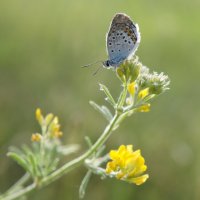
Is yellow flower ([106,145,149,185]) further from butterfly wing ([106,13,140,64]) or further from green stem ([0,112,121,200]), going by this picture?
butterfly wing ([106,13,140,64])

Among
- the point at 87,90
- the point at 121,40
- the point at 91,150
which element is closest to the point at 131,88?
the point at 121,40

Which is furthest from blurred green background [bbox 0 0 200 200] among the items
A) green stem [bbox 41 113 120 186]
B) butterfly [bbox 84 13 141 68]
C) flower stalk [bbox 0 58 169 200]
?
butterfly [bbox 84 13 141 68]

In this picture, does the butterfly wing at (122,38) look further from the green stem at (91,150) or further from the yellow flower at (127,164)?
the yellow flower at (127,164)

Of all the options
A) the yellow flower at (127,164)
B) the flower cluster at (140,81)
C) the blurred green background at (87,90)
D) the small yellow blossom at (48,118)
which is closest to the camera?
the yellow flower at (127,164)

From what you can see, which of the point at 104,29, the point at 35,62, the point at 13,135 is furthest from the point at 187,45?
the point at 13,135

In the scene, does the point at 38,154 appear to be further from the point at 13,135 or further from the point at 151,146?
the point at 151,146

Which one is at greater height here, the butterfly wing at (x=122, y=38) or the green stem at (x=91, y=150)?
the butterfly wing at (x=122, y=38)

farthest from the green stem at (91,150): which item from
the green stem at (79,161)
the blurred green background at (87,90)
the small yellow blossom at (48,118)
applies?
the blurred green background at (87,90)
